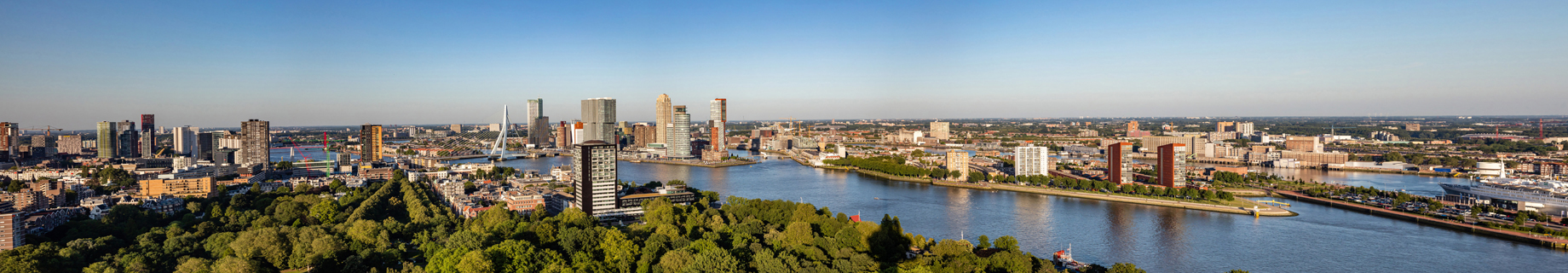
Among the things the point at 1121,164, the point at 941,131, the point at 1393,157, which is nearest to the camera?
the point at 1121,164

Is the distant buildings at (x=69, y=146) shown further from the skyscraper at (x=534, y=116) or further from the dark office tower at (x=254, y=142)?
the skyscraper at (x=534, y=116)

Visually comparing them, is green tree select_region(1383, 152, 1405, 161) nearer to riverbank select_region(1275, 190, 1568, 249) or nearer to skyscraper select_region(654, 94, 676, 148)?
riverbank select_region(1275, 190, 1568, 249)

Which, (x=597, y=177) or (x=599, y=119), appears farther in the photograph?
(x=599, y=119)

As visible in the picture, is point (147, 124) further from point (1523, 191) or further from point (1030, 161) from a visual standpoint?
point (1523, 191)

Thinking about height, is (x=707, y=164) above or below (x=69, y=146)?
below

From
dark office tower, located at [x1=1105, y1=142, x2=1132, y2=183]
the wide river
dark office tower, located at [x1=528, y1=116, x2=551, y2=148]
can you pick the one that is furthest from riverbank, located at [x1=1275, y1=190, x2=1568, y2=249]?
dark office tower, located at [x1=528, y1=116, x2=551, y2=148]

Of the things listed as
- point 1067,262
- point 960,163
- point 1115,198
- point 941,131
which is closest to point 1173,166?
point 1115,198

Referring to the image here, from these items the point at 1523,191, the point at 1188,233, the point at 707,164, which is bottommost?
the point at 1188,233

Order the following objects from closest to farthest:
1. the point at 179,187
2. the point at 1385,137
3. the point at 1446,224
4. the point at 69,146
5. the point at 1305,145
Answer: the point at 1446,224 → the point at 179,187 → the point at 69,146 → the point at 1305,145 → the point at 1385,137
